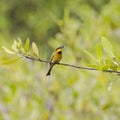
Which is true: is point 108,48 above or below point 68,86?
below

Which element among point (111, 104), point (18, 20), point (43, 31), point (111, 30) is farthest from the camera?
point (18, 20)

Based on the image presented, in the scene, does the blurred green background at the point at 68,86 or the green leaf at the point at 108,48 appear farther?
the blurred green background at the point at 68,86

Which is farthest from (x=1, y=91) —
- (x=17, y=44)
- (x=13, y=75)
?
(x=17, y=44)

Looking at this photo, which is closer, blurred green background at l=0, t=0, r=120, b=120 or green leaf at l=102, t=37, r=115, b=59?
green leaf at l=102, t=37, r=115, b=59

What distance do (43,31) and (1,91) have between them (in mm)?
5956

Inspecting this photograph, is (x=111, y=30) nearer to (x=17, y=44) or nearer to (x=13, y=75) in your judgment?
(x=13, y=75)

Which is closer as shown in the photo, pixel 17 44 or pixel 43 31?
pixel 17 44

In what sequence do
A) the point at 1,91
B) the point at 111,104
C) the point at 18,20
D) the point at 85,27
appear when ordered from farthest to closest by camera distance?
the point at 18,20
the point at 1,91
the point at 85,27
the point at 111,104

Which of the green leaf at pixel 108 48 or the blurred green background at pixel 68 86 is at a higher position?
the blurred green background at pixel 68 86

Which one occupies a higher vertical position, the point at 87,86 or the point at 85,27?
the point at 85,27

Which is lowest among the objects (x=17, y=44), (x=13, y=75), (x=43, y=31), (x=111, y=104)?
(x=17, y=44)

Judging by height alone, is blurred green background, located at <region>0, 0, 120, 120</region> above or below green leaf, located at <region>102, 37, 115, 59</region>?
above

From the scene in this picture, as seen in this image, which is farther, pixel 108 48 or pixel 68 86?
pixel 68 86

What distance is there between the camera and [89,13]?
12.3 feet
